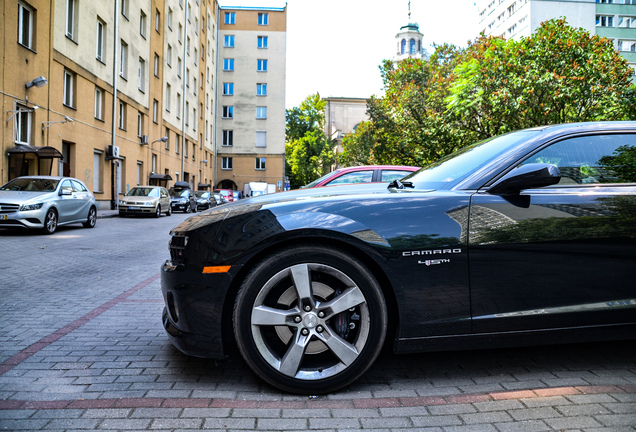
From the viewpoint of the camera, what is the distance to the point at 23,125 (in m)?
18.0

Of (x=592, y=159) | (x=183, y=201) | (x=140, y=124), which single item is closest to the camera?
(x=592, y=159)

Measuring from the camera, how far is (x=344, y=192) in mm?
3102

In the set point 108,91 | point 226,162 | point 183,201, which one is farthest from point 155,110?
point 226,162

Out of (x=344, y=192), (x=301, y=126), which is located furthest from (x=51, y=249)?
(x=301, y=126)

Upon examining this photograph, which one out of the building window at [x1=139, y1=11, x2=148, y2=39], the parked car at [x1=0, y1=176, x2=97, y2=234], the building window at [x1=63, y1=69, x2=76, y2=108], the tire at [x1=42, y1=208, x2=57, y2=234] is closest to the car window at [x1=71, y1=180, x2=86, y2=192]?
the parked car at [x1=0, y1=176, x2=97, y2=234]

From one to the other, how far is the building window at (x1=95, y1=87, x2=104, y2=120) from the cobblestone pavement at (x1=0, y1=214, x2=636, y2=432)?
22430mm

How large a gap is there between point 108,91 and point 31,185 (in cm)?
1288

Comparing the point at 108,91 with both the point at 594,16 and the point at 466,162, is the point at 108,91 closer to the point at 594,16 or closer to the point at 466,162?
the point at 466,162

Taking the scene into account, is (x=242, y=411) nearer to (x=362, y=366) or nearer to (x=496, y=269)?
(x=362, y=366)

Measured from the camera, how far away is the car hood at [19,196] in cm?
1222

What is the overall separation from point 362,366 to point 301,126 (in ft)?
218

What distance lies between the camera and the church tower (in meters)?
85.0

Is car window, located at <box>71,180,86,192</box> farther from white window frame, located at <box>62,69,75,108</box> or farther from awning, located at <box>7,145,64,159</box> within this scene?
white window frame, located at <box>62,69,75,108</box>

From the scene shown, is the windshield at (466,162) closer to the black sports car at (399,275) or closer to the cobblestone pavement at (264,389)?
the black sports car at (399,275)
